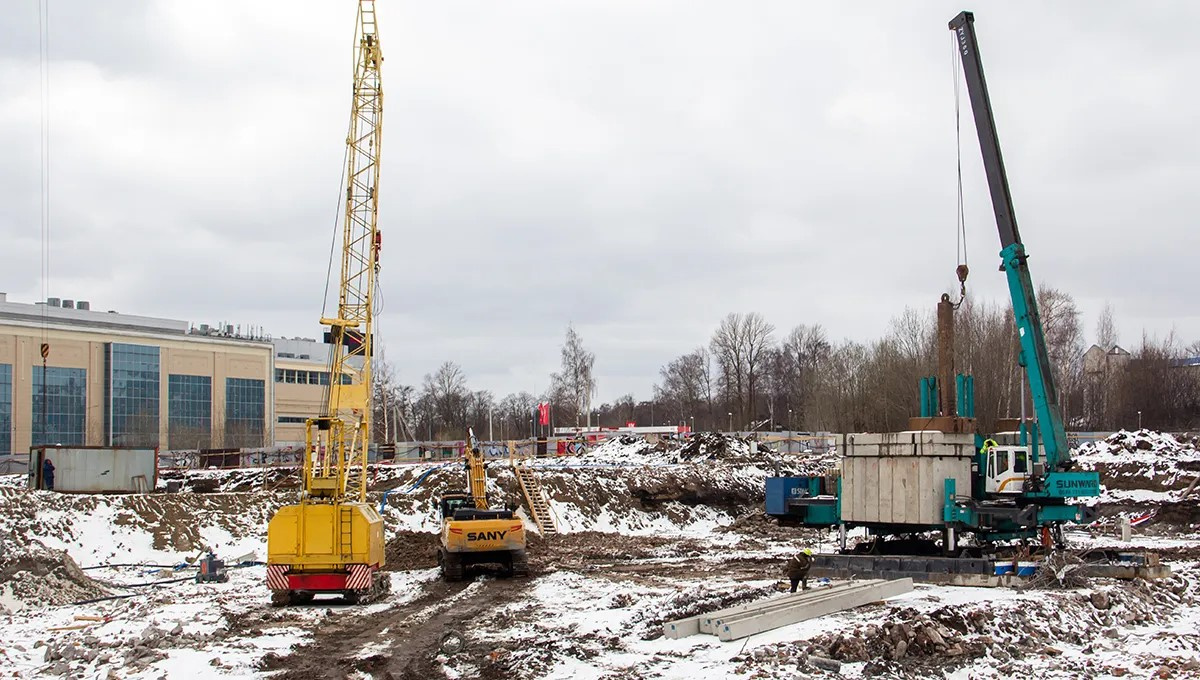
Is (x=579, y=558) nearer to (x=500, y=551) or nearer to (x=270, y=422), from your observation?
(x=500, y=551)

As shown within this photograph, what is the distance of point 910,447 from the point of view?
2183 centimetres

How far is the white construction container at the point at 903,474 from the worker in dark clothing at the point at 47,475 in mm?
27204

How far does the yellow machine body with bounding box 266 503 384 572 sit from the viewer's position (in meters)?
20.9

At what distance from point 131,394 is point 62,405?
5.18 metres

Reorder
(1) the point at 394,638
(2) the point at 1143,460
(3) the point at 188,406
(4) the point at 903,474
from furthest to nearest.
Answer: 1. (3) the point at 188,406
2. (2) the point at 1143,460
3. (4) the point at 903,474
4. (1) the point at 394,638

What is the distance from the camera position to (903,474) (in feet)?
71.9

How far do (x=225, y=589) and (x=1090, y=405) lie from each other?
7957cm

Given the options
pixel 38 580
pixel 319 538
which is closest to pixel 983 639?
pixel 319 538

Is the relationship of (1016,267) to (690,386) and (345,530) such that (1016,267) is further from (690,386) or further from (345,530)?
(690,386)

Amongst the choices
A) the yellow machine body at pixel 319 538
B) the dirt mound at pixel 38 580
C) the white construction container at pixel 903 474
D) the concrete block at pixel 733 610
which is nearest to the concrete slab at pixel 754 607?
the concrete block at pixel 733 610

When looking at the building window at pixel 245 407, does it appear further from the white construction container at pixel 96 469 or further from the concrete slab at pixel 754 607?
the concrete slab at pixel 754 607

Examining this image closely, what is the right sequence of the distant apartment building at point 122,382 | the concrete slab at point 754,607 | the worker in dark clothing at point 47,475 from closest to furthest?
the concrete slab at point 754,607 → the worker in dark clothing at point 47,475 → the distant apartment building at point 122,382

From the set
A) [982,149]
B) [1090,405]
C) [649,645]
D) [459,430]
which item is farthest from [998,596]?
[459,430]

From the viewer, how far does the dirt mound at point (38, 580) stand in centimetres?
2234
